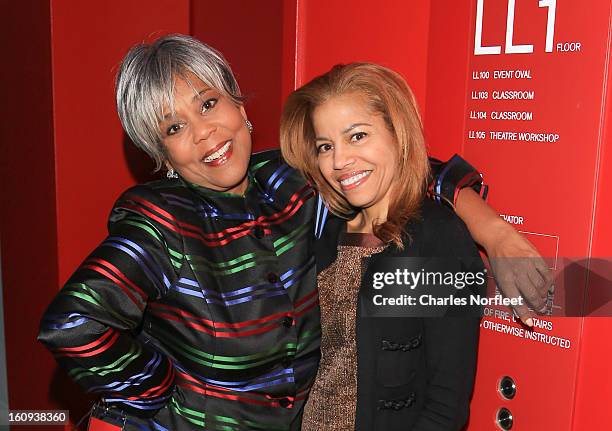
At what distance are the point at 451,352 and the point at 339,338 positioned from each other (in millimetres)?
295

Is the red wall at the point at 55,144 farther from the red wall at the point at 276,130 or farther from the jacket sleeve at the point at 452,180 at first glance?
the jacket sleeve at the point at 452,180

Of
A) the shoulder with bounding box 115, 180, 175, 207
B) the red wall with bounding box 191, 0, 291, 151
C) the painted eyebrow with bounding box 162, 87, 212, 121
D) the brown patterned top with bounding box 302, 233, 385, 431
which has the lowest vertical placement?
the brown patterned top with bounding box 302, 233, 385, 431

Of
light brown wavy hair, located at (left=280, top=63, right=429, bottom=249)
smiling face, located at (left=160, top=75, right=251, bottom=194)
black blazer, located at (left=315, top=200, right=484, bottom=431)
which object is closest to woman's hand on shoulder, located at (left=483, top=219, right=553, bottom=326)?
black blazer, located at (left=315, top=200, right=484, bottom=431)

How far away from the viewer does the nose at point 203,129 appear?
1587 mm

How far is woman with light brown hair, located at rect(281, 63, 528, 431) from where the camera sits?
58.4 inches

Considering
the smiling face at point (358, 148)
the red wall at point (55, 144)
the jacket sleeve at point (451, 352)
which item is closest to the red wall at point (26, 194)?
the red wall at point (55, 144)

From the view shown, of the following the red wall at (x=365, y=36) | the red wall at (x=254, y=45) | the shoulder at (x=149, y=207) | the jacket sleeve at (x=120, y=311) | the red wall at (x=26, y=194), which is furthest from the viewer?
the red wall at (x=254, y=45)

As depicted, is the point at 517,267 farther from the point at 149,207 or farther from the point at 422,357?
the point at 149,207

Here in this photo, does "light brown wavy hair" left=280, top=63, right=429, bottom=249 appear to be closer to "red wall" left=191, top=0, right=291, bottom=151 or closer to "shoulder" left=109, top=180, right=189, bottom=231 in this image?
"shoulder" left=109, top=180, right=189, bottom=231

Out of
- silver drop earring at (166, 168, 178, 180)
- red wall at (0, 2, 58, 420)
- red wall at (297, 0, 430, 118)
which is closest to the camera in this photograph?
silver drop earring at (166, 168, 178, 180)

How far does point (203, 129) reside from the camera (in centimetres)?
159

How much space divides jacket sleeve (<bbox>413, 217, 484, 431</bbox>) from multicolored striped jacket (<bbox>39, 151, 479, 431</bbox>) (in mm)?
242

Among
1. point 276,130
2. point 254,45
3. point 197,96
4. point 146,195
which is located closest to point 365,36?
point 254,45

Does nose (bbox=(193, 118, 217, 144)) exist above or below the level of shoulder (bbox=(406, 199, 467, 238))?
above
